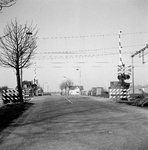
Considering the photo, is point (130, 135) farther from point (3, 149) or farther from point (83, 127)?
point (3, 149)

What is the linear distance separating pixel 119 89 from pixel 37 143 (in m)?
16.5

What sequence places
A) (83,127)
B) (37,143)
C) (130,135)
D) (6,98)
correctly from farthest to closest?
(6,98), (83,127), (130,135), (37,143)

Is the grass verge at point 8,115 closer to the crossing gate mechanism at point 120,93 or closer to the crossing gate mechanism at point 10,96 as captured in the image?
the crossing gate mechanism at point 10,96

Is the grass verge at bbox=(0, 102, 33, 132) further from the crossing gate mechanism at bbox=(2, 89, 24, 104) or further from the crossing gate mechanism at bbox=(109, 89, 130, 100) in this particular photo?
the crossing gate mechanism at bbox=(109, 89, 130, 100)

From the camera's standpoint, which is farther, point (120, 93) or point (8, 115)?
point (120, 93)

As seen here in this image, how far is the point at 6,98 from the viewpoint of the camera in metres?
19.9

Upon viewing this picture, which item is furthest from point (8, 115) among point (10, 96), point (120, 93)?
point (120, 93)

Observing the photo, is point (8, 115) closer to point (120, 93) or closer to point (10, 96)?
point (10, 96)

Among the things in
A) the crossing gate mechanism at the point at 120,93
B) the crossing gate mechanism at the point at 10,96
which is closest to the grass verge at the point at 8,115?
the crossing gate mechanism at the point at 10,96

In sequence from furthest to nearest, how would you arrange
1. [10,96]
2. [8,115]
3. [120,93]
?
1. [120,93]
2. [10,96]
3. [8,115]

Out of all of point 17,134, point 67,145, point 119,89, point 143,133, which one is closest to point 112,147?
point 67,145

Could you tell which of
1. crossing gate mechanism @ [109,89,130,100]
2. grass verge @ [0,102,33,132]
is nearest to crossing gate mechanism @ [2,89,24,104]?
grass verge @ [0,102,33,132]

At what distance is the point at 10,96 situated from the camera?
20.2 m

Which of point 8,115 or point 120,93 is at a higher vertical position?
point 120,93
